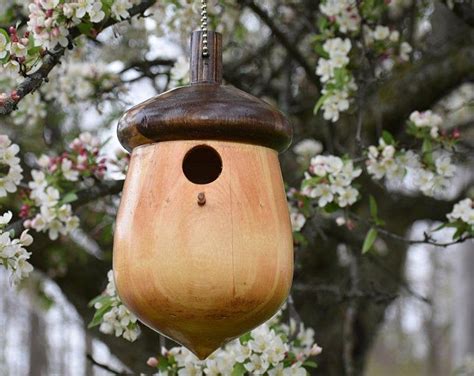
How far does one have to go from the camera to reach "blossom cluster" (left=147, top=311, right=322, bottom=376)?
Result: 2301mm

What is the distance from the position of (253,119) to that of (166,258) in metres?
0.39

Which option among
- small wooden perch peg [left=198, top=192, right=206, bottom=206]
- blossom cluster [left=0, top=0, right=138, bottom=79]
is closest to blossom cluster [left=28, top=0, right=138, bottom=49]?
blossom cluster [left=0, top=0, right=138, bottom=79]

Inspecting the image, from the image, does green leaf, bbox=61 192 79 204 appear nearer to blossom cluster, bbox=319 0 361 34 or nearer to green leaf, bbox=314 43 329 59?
green leaf, bbox=314 43 329 59

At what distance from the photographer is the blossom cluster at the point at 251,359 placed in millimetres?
2301

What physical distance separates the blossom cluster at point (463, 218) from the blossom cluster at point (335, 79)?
1.79ft

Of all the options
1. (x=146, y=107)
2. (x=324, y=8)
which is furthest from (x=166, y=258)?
(x=324, y=8)

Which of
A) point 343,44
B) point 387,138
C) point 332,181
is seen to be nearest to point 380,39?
point 343,44

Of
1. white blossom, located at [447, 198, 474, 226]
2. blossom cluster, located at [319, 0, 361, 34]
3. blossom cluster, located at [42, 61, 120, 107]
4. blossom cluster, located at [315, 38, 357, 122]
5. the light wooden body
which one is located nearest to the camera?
the light wooden body

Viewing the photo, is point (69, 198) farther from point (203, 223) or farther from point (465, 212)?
point (465, 212)

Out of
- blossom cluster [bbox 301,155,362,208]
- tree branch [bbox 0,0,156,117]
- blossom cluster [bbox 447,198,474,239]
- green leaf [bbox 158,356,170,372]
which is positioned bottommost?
green leaf [bbox 158,356,170,372]

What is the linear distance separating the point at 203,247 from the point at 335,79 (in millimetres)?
1211

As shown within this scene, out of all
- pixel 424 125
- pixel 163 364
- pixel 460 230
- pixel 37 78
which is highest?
pixel 37 78

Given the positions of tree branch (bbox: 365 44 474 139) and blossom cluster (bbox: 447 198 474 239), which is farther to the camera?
tree branch (bbox: 365 44 474 139)

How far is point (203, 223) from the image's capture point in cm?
181
